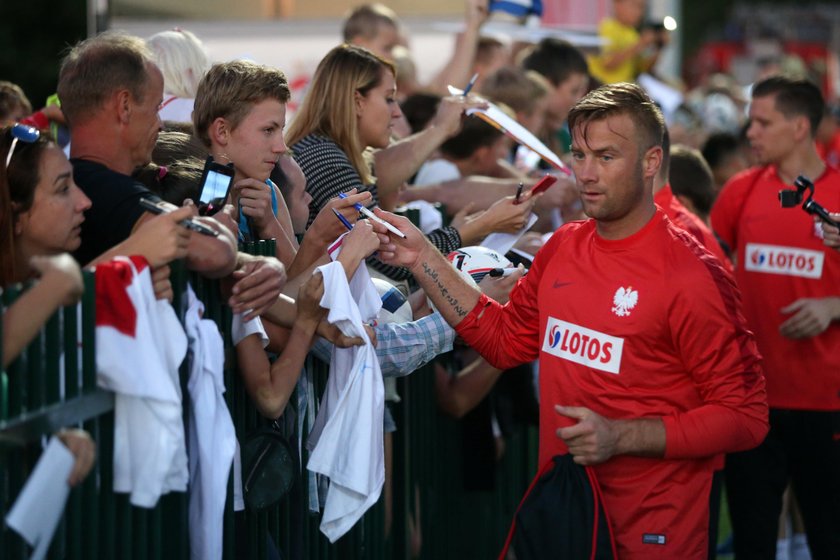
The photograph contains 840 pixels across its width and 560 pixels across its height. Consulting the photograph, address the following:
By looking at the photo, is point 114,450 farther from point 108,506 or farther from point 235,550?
point 235,550

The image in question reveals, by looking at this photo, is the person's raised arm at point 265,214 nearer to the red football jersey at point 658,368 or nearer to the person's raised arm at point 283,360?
the person's raised arm at point 283,360

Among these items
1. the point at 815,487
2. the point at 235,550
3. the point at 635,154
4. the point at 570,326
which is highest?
the point at 635,154

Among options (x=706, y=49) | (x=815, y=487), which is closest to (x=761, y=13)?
(x=706, y=49)

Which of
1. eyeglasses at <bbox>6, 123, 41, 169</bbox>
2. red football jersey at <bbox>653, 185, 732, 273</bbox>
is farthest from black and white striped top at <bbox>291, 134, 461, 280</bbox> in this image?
eyeglasses at <bbox>6, 123, 41, 169</bbox>

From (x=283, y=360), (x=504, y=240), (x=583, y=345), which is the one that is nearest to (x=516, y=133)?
(x=504, y=240)

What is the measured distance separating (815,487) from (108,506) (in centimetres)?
410

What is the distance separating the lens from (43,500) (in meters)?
2.92

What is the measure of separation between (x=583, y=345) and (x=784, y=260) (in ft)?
8.64

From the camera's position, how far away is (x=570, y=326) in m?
4.29

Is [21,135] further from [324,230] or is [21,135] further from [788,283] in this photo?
[788,283]

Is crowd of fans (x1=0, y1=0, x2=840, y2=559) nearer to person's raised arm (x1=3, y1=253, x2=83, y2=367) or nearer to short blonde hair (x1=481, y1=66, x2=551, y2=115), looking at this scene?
person's raised arm (x1=3, y1=253, x2=83, y2=367)

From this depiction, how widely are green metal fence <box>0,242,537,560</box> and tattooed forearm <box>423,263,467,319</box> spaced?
0.51 meters

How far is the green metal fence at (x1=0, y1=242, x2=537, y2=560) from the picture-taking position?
302 cm

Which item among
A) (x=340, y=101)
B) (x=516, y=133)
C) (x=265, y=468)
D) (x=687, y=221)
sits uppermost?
(x=340, y=101)
